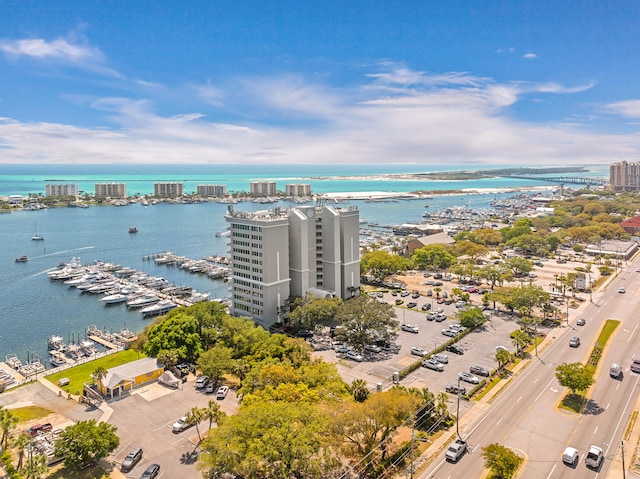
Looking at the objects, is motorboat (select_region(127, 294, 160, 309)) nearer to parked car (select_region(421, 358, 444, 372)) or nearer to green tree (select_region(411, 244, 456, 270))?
green tree (select_region(411, 244, 456, 270))

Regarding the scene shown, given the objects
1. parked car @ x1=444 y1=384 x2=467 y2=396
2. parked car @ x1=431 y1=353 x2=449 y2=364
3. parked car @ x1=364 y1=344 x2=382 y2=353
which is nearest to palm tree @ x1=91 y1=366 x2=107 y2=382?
parked car @ x1=364 y1=344 x2=382 y2=353

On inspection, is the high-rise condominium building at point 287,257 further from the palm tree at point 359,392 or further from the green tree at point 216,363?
the palm tree at point 359,392

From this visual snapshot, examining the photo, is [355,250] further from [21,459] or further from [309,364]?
[21,459]

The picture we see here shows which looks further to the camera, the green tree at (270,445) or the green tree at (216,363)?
the green tree at (216,363)

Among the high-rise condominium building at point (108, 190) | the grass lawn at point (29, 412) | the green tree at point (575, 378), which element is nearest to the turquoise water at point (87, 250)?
the grass lawn at point (29, 412)

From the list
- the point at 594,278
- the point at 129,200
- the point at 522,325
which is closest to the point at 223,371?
the point at 522,325

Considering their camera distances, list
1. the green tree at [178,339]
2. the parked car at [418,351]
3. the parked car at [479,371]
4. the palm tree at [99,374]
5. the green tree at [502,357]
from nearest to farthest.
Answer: the palm tree at [99,374] < the parked car at [479,371] < the green tree at [502,357] < the green tree at [178,339] < the parked car at [418,351]
